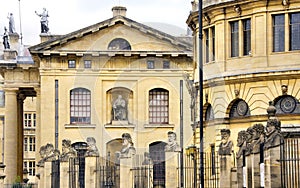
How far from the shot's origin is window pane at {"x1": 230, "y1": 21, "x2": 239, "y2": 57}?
50.6 m

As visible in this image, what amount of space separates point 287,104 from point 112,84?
108ft

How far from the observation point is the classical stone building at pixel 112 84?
7894cm

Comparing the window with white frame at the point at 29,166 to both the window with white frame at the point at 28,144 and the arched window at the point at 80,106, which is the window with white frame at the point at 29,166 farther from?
the arched window at the point at 80,106

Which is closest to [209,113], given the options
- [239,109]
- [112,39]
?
[239,109]

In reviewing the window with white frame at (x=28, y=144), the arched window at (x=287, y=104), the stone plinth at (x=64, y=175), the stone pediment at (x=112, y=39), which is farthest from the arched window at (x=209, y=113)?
the window with white frame at (x=28, y=144)

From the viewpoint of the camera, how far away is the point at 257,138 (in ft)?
109

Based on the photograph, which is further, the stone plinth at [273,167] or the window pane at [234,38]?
the window pane at [234,38]

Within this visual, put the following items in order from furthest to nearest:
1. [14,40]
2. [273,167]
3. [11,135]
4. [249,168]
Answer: [14,40] < [11,135] < [249,168] < [273,167]

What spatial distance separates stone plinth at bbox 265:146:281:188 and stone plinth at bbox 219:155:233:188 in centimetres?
575

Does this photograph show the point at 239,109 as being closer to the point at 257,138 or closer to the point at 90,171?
the point at 90,171

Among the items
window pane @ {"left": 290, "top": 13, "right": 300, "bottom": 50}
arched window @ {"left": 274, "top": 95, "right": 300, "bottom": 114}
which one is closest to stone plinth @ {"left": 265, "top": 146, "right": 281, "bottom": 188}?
arched window @ {"left": 274, "top": 95, "right": 300, "bottom": 114}

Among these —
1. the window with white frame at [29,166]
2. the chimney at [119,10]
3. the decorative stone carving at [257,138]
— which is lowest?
the window with white frame at [29,166]

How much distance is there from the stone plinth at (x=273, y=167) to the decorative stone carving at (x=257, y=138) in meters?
0.52

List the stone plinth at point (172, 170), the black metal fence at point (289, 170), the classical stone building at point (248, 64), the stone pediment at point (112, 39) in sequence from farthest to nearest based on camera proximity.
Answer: the stone pediment at point (112, 39) < the classical stone building at point (248, 64) < the stone plinth at point (172, 170) < the black metal fence at point (289, 170)
